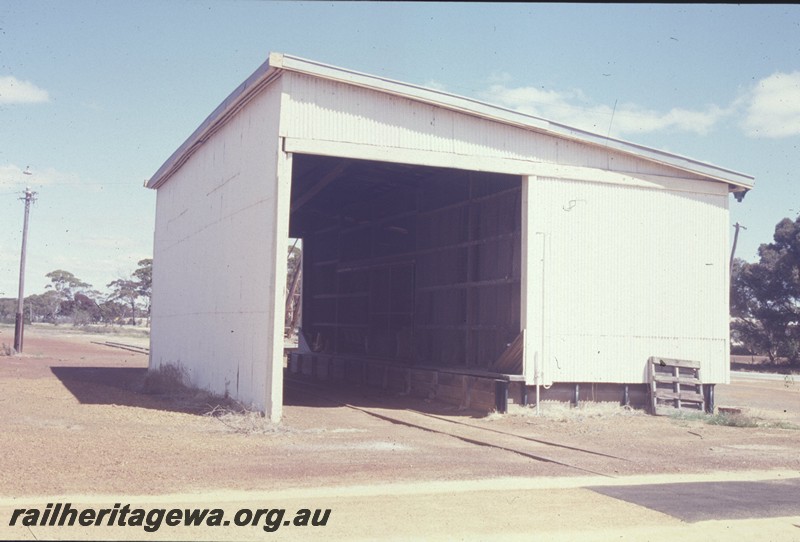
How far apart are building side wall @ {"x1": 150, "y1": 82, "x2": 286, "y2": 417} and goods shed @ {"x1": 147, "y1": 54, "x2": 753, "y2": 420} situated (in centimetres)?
8

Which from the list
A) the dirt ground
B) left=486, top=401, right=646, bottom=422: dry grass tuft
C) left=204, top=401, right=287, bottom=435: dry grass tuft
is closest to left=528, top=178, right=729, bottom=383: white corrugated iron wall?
left=486, top=401, right=646, bottom=422: dry grass tuft

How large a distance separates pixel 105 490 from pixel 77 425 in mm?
6390

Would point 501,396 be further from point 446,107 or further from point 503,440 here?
point 446,107

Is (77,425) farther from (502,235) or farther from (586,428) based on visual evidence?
→ (502,235)

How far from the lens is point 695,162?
64.4 feet

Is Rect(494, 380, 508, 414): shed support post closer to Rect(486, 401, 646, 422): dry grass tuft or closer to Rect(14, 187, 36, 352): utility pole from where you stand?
Rect(486, 401, 646, 422): dry grass tuft

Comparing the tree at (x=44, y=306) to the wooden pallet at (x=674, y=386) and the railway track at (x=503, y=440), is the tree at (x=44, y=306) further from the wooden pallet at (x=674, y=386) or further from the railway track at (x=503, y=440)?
the wooden pallet at (x=674, y=386)

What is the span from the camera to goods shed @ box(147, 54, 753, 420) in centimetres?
1642

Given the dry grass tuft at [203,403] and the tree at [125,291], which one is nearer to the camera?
the dry grass tuft at [203,403]

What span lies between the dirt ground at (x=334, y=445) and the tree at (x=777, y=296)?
104 feet

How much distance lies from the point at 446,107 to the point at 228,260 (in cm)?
664

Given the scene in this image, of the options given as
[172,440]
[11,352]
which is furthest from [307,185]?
[11,352]

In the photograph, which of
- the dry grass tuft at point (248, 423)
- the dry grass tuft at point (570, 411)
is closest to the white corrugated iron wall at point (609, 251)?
the dry grass tuft at point (570, 411)

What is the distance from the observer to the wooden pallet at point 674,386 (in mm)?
19016
